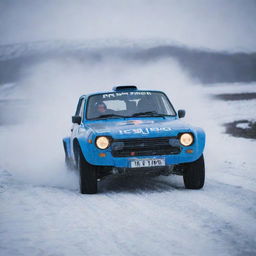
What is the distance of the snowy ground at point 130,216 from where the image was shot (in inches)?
156

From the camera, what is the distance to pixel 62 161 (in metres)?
11.1

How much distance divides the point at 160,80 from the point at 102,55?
150180mm

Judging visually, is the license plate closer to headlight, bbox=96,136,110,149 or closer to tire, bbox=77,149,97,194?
headlight, bbox=96,136,110,149

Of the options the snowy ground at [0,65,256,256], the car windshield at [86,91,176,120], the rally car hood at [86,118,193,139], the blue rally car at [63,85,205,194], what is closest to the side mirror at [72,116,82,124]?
the car windshield at [86,91,176,120]

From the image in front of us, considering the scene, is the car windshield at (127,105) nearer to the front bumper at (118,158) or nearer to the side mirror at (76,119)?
the side mirror at (76,119)

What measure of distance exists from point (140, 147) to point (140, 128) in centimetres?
32

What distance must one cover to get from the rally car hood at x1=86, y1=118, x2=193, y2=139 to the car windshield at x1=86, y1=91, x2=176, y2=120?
0.39m

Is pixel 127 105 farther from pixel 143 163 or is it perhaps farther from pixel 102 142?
pixel 143 163

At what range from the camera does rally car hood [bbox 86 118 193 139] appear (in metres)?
6.33

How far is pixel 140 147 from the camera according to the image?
630 centimetres

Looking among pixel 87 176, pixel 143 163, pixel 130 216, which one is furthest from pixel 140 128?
pixel 130 216

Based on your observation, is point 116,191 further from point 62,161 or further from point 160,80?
point 160,80

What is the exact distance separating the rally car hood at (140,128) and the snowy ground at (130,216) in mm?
807

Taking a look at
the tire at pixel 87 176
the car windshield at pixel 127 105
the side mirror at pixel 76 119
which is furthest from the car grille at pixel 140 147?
the side mirror at pixel 76 119
